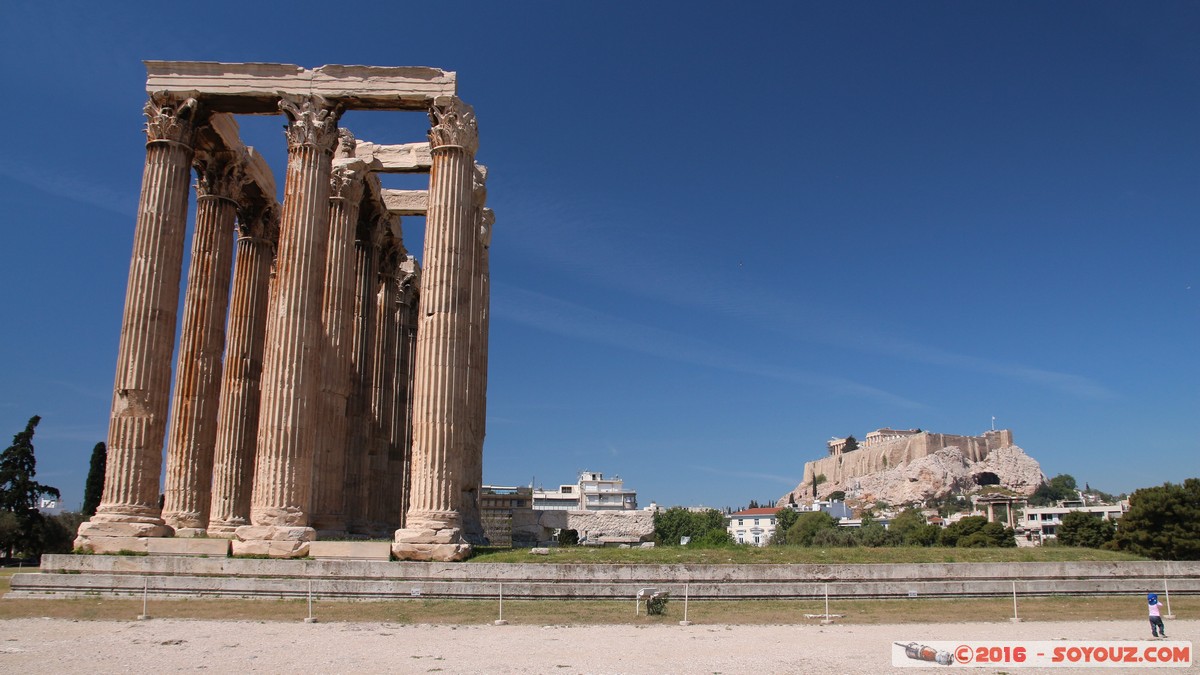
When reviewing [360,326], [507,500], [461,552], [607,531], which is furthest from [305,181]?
[507,500]

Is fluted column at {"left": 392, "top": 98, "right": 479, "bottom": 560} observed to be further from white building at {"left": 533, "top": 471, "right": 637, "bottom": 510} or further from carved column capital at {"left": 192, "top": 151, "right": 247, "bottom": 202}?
white building at {"left": 533, "top": 471, "right": 637, "bottom": 510}

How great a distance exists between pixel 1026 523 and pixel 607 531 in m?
96.3

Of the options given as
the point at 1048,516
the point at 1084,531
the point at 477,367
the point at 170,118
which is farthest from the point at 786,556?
the point at 1048,516


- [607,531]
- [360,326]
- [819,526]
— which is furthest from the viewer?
[819,526]

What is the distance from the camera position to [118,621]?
61.0 ft

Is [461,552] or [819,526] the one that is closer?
[461,552]

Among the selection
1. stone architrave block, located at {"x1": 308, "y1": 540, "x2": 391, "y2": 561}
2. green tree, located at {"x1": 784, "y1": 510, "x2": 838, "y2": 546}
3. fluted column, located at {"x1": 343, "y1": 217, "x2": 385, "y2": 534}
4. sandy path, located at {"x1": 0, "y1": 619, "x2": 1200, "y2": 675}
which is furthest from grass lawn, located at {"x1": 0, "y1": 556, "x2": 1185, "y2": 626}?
green tree, located at {"x1": 784, "y1": 510, "x2": 838, "y2": 546}

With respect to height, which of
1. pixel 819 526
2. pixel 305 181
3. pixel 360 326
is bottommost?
pixel 819 526

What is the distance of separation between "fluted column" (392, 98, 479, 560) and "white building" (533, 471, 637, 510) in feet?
409

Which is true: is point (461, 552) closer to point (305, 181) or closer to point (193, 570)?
point (193, 570)

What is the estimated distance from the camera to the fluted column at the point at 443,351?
25.2 metres

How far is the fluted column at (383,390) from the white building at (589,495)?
363 feet

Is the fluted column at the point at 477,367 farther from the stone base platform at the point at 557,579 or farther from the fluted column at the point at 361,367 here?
the stone base platform at the point at 557,579

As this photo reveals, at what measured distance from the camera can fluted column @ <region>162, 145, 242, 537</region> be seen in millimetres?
30250
